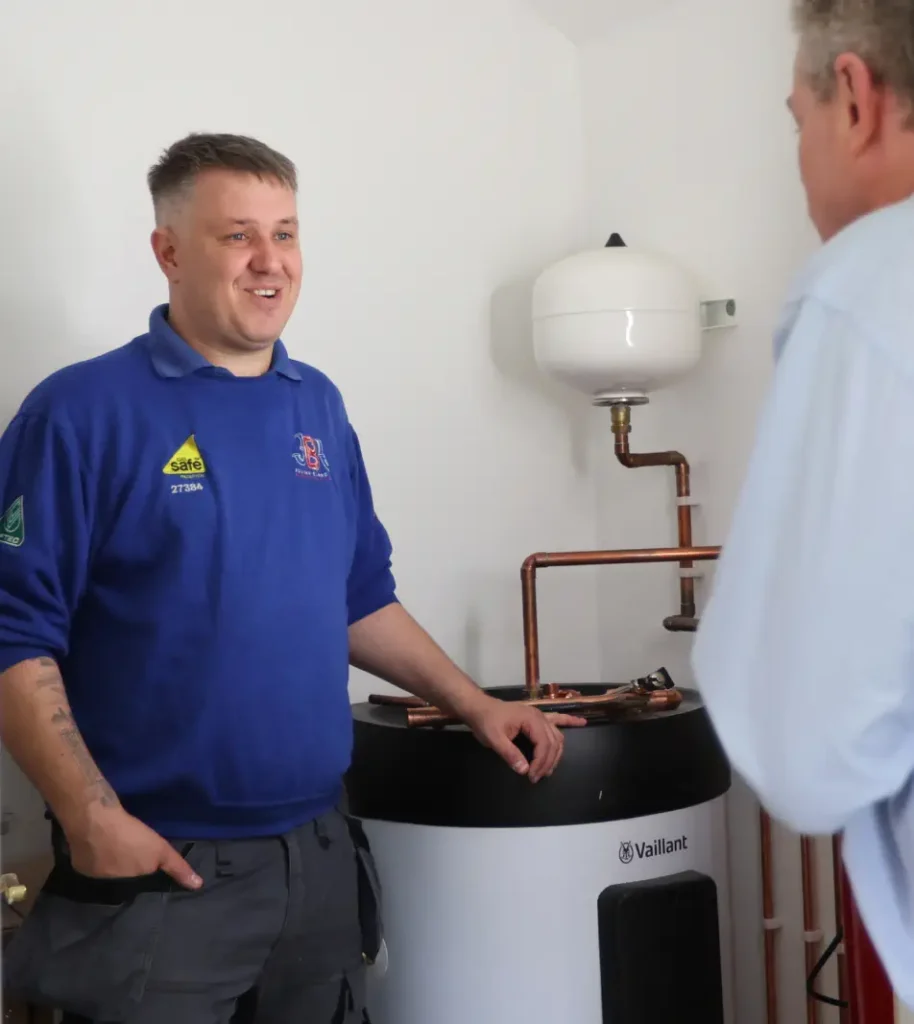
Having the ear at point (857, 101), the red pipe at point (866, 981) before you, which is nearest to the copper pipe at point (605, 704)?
the red pipe at point (866, 981)

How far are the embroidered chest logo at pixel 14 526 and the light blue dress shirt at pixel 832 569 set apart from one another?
2.33ft

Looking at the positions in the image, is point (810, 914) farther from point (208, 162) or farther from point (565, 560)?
point (208, 162)

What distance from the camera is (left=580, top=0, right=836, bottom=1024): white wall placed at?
1.87 m

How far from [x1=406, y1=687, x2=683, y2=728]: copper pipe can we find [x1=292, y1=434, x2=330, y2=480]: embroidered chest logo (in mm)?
381

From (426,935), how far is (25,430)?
0.77m

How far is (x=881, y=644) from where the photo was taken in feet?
2.09

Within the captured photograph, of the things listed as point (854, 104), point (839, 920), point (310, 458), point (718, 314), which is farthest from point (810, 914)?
point (854, 104)

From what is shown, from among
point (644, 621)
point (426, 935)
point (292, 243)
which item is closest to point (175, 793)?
point (426, 935)

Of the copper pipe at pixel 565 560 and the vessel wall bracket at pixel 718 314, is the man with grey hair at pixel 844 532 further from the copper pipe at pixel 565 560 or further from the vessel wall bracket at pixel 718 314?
the vessel wall bracket at pixel 718 314

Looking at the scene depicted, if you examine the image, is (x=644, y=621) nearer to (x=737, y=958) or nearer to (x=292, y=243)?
(x=737, y=958)

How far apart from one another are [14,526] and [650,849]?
83 cm

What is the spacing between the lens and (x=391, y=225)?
74.5 inches

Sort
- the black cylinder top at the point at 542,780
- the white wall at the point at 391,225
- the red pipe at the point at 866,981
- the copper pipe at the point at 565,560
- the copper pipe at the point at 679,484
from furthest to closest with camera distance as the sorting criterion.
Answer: the copper pipe at the point at 679,484 → the copper pipe at the point at 565,560 → the white wall at the point at 391,225 → the black cylinder top at the point at 542,780 → the red pipe at the point at 866,981

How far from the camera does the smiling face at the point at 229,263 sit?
127 cm
